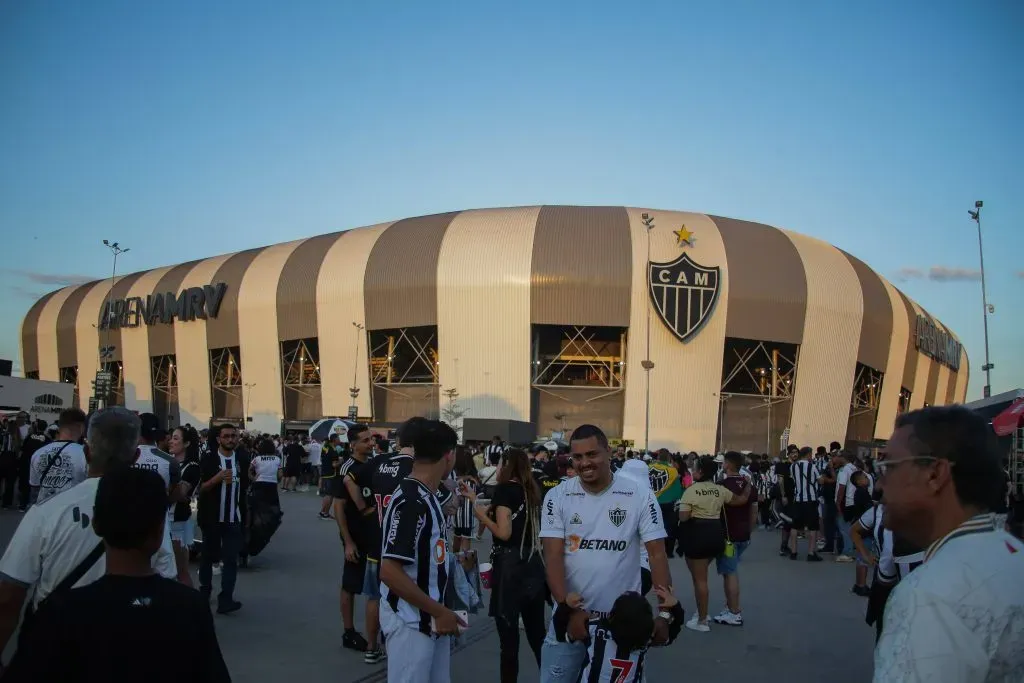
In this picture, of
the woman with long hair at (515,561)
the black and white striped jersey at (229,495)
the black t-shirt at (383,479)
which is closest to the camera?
the woman with long hair at (515,561)

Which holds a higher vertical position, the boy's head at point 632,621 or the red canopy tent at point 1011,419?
the boy's head at point 632,621

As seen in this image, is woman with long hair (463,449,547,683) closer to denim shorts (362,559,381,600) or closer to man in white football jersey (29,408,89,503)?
denim shorts (362,559,381,600)

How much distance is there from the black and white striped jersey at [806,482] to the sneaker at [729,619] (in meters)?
6.13

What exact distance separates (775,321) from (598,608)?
4455 centimetres

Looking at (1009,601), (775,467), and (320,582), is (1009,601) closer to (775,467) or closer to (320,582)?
(320,582)

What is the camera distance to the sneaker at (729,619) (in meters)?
8.88

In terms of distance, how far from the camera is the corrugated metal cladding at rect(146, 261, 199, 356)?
58.9m

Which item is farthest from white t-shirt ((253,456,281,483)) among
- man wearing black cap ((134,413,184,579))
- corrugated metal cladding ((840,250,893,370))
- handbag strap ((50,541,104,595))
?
corrugated metal cladding ((840,250,893,370))

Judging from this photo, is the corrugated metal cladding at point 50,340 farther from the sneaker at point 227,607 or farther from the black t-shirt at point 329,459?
Result: the sneaker at point 227,607

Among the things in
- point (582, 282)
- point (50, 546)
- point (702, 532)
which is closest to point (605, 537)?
point (50, 546)

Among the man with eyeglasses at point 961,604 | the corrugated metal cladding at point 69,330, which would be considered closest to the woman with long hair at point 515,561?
the man with eyeglasses at point 961,604

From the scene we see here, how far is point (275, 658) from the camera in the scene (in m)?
6.89

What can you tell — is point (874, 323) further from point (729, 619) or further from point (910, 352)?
point (729, 619)

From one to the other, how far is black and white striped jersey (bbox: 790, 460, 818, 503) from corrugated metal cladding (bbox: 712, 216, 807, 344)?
31785 mm
